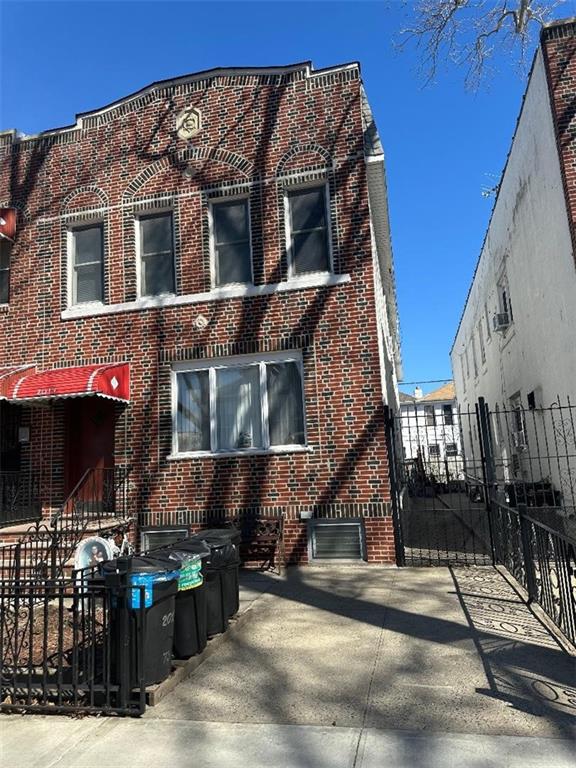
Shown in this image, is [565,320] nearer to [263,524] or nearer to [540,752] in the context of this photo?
[263,524]

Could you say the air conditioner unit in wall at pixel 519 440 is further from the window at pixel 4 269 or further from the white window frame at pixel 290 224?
the window at pixel 4 269

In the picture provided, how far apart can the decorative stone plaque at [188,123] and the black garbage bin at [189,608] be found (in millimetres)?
8762

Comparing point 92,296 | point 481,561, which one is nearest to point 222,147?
point 92,296

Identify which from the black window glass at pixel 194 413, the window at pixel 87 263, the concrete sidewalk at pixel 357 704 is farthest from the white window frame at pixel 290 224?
the concrete sidewalk at pixel 357 704

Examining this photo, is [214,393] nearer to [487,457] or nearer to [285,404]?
[285,404]

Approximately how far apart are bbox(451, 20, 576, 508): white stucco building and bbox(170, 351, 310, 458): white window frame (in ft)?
12.7

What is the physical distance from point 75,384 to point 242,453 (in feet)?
10.3

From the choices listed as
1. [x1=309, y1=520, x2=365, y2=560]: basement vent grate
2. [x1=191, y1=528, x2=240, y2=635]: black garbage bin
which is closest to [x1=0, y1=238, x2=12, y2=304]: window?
[x1=309, y1=520, x2=365, y2=560]: basement vent grate

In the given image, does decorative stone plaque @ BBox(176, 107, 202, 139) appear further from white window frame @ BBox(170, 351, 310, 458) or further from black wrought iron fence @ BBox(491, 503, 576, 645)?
black wrought iron fence @ BBox(491, 503, 576, 645)

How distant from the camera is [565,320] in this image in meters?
10.6

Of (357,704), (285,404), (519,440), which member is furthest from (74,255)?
(519,440)

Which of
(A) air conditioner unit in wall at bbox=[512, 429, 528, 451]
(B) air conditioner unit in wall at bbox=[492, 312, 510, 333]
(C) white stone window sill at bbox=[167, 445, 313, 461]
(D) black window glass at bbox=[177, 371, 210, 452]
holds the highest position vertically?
(B) air conditioner unit in wall at bbox=[492, 312, 510, 333]

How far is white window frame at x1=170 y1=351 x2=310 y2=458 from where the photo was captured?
32.8ft

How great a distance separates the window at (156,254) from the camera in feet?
36.5
